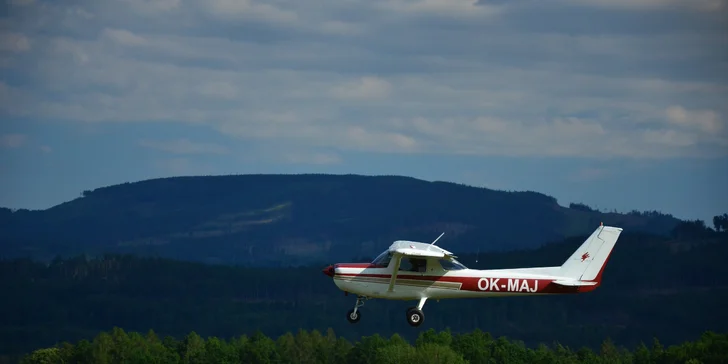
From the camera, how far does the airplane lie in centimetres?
7044

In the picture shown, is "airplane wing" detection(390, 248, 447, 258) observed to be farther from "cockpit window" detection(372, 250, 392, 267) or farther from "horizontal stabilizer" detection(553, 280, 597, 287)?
"horizontal stabilizer" detection(553, 280, 597, 287)

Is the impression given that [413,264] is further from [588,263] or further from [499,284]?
[588,263]

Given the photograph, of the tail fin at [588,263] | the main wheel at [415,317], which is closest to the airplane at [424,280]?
the main wheel at [415,317]

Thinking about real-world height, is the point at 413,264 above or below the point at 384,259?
below

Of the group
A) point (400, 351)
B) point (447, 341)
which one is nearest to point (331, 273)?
point (400, 351)

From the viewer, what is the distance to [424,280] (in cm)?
7088

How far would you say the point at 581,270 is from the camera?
7312cm

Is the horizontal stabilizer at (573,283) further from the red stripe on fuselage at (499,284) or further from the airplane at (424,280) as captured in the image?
the red stripe on fuselage at (499,284)

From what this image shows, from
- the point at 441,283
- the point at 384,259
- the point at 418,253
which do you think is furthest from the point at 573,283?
the point at 384,259

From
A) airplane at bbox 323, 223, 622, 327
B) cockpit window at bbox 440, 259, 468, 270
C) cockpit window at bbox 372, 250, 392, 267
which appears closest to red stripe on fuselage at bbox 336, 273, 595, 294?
airplane at bbox 323, 223, 622, 327

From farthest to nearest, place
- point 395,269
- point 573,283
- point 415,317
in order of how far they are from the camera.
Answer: point 573,283 < point 415,317 < point 395,269

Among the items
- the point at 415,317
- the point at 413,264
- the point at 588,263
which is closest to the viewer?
the point at 413,264

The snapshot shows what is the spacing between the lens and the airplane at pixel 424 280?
70.4 meters

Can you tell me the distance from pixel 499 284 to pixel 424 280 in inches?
156
